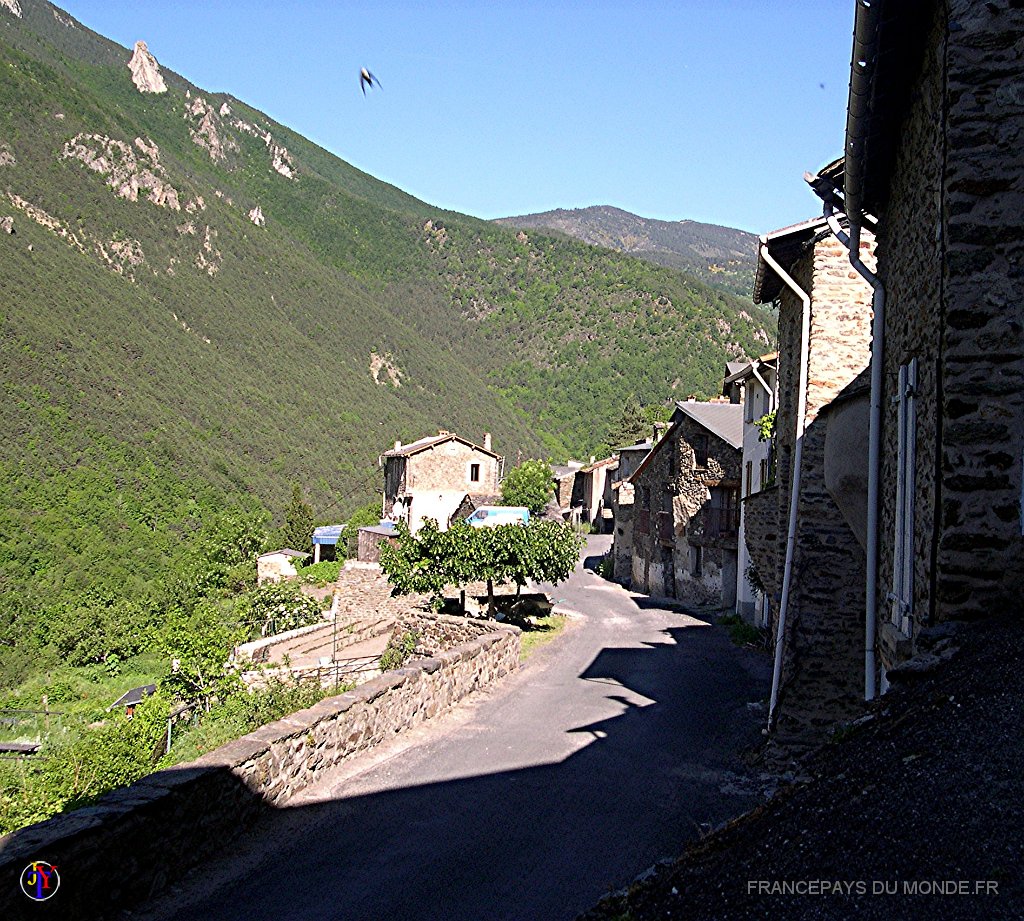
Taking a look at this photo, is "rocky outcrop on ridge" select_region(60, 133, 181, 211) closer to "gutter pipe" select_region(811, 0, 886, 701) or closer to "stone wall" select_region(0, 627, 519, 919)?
"stone wall" select_region(0, 627, 519, 919)

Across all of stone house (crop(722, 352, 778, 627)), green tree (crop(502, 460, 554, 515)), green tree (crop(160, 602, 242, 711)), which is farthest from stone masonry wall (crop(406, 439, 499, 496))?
green tree (crop(160, 602, 242, 711))

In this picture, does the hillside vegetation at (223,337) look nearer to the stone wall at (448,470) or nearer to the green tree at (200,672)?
the stone wall at (448,470)

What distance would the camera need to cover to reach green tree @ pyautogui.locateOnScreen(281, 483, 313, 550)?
50688mm

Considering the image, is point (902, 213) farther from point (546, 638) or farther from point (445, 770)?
point (546, 638)

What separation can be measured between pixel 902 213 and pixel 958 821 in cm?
462

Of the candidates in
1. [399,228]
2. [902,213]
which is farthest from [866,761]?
[399,228]

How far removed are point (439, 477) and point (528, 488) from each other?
7.14m

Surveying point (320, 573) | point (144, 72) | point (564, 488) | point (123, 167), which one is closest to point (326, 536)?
point (320, 573)

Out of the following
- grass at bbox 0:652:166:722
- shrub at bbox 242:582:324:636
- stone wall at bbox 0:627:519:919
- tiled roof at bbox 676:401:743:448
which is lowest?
grass at bbox 0:652:166:722

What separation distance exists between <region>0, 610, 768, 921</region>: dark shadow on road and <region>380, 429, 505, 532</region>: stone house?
4196 cm

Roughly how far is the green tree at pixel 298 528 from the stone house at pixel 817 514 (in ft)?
136

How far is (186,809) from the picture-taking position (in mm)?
6930

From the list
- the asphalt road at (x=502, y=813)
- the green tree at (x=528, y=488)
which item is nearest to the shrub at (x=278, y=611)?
the asphalt road at (x=502, y=813)

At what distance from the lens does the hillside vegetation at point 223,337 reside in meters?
45.5
